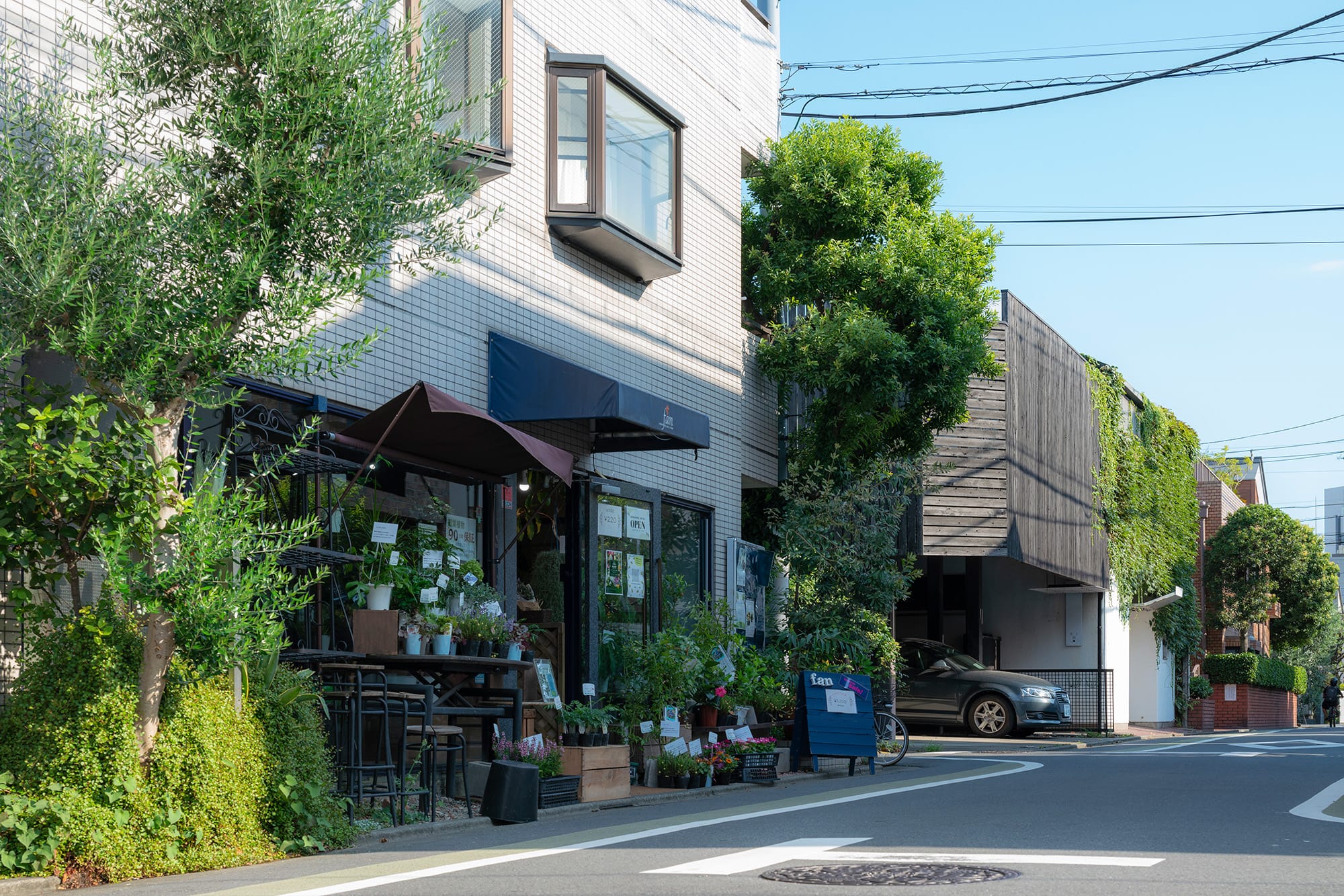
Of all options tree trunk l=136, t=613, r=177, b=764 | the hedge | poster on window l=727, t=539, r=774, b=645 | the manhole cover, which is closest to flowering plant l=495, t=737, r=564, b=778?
tree trunk l=136, t=613, r=177, b=764

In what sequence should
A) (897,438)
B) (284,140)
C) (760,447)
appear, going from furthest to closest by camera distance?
(897,438) → (760,447) → (284,140)

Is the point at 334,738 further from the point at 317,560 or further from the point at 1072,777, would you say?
the point at 1072,777

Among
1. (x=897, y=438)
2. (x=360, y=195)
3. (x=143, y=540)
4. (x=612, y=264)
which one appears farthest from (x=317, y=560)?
(x=897, y=438)

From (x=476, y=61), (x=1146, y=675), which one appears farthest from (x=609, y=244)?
(x=1146, y=675)

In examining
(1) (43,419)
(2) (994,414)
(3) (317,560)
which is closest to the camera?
(1) (43,419)

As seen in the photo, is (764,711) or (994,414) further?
(994,414)

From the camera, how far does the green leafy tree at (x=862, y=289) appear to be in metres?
19.6

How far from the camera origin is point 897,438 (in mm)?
21203

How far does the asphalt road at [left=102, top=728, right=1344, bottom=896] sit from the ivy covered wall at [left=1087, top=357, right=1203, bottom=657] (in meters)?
19.2

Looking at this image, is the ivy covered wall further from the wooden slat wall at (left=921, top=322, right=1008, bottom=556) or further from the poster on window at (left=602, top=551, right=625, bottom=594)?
the poster on window at (left=602, top=551, right=625, bottom=594)

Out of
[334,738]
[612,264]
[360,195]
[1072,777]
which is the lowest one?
[1072,777]

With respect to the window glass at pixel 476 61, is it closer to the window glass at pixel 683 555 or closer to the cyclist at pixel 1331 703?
the window glass at pixel 683 555

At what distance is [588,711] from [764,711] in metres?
4.50

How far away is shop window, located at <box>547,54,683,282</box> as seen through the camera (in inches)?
568
